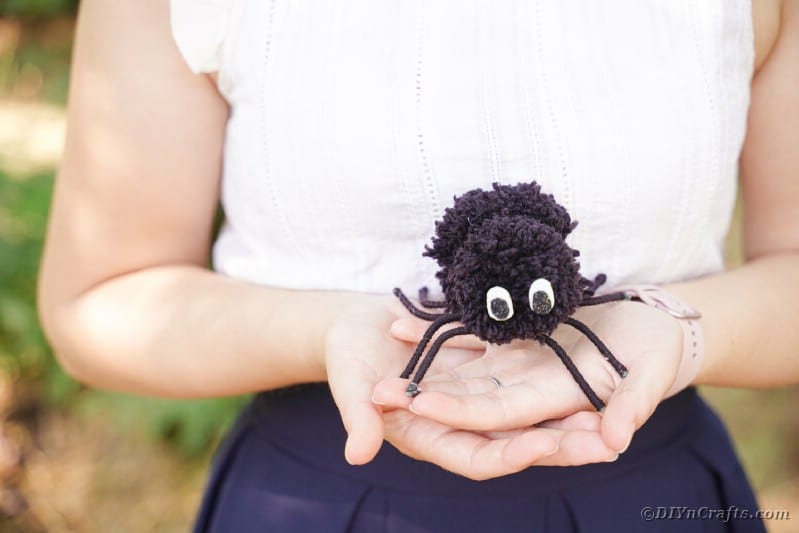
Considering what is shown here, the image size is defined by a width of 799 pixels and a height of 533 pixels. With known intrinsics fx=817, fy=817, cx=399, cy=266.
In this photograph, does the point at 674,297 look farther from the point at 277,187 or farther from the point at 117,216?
the point at 117,216

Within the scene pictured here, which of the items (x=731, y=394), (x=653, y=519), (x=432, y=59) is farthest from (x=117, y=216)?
(x=731, y=394)

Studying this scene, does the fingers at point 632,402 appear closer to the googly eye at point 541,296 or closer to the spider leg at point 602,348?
the spider leg at point 602,348

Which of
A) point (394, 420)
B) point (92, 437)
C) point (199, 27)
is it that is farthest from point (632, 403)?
point (92, 437)

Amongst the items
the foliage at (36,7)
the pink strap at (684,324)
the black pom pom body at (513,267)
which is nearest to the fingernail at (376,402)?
the black pom pom body at (513,267)

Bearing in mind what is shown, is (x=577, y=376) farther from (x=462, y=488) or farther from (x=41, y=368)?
(x=41, y=368)

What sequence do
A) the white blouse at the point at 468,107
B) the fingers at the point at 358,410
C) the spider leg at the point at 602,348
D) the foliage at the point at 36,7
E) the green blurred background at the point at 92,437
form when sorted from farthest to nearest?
the foliage at the point at 36,7, the green blurred background at the point at 92,437, the white blouse at the point at 468,107, the spider leg at the point at 602,348, the fingers at the point at 358,410

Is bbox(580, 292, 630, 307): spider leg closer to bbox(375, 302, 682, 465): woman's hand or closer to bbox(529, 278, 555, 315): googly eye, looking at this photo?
bbox(375, 302, 682, 465): woman's hand
